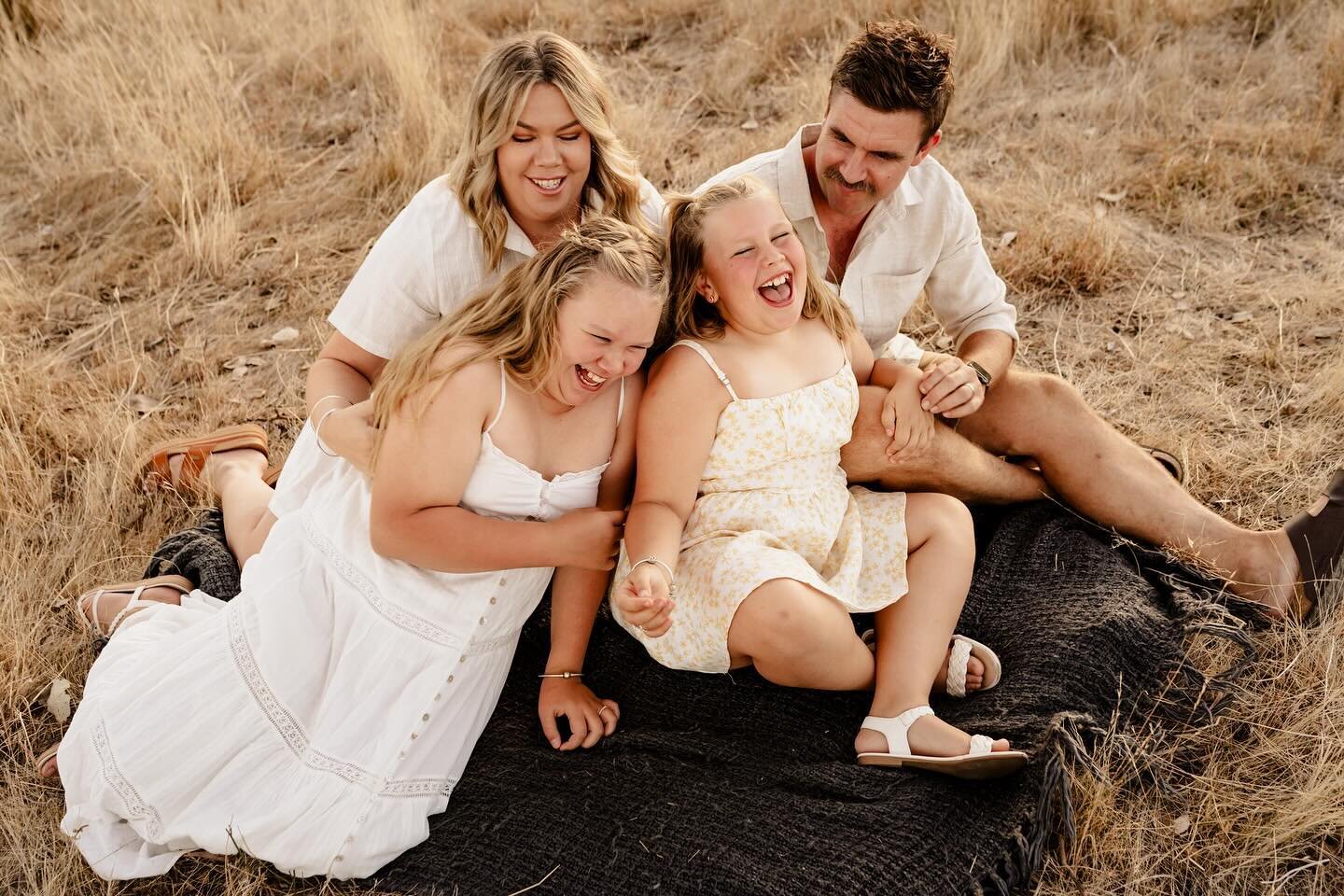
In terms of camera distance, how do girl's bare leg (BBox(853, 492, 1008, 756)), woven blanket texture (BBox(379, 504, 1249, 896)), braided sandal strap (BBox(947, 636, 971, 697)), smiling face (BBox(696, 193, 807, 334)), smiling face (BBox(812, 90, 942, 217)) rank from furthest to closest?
smiling face (BBox(812, 90, 942, 217))
braided sandal strap (BBox(947, 636, 971, 697))
smiling face (BBox(696, 193, 807, 334))
girl's bare leg (BBox(853, 492, 1008, 756))
woven blanket texture (BBox(379, 504, 1249, 896))

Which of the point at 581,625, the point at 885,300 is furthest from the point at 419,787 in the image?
the point at 885,300

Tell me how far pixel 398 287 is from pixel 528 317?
721 mm

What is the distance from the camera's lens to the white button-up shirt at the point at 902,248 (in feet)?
12.4

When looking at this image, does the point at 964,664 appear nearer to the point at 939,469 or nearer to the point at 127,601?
the point at 939,469

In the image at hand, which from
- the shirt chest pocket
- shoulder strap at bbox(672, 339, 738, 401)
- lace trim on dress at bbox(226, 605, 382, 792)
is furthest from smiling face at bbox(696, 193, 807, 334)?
lace trim on dress at bbox(226, 605, 382, 792)

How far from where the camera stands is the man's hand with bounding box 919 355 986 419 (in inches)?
134

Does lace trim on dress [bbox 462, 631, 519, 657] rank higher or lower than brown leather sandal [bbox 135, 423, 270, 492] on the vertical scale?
higher

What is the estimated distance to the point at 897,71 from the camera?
3.42 m

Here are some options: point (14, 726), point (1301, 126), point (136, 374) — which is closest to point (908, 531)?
point (14, 726)

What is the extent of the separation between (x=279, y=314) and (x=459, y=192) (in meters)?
2.26

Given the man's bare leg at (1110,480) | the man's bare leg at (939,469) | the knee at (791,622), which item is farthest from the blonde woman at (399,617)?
the man's bare leg at (1110,480)

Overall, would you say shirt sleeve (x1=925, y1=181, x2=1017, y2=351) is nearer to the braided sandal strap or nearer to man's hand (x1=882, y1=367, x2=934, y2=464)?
man's hand (x1=882, y1=367, x2=934, y2=464)

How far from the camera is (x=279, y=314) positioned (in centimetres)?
528

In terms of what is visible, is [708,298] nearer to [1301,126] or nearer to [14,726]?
[14,726]
